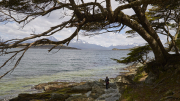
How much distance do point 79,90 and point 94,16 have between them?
26.8 ft

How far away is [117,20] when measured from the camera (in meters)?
7.32

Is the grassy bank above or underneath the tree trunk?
underneath

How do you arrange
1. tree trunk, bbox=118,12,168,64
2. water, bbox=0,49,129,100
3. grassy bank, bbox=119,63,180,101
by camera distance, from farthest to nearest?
1. water, bbox=0,49,129,100
2. tree trunk, bbox=118,12,168,64
3. grassy bank, bbox=119,63,180,101

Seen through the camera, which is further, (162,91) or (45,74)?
(45,74)

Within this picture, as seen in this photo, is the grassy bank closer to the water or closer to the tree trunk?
the tree trunk

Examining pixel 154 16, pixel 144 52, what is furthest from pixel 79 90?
pixel 154 16

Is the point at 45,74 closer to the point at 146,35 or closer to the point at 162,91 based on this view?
the point at 146,35

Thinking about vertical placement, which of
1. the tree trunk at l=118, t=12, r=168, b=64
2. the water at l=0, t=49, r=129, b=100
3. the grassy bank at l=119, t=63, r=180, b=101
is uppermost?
the tree trunk at l=118, t=12, r=168, b=64

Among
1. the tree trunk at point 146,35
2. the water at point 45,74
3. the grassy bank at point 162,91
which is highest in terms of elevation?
the tree trunk at point 146,35

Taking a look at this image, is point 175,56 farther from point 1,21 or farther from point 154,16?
point 1,21

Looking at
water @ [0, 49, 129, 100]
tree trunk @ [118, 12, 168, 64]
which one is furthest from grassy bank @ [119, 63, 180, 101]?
water @ [0, 49, 129, 100]

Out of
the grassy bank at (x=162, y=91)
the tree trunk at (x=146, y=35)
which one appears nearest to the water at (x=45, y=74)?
the tree trunk at (x=146, y=35)

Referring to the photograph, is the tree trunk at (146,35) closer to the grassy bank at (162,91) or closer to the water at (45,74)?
the grassy bank at (162,91)

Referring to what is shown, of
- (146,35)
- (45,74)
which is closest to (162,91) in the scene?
(146,35)
